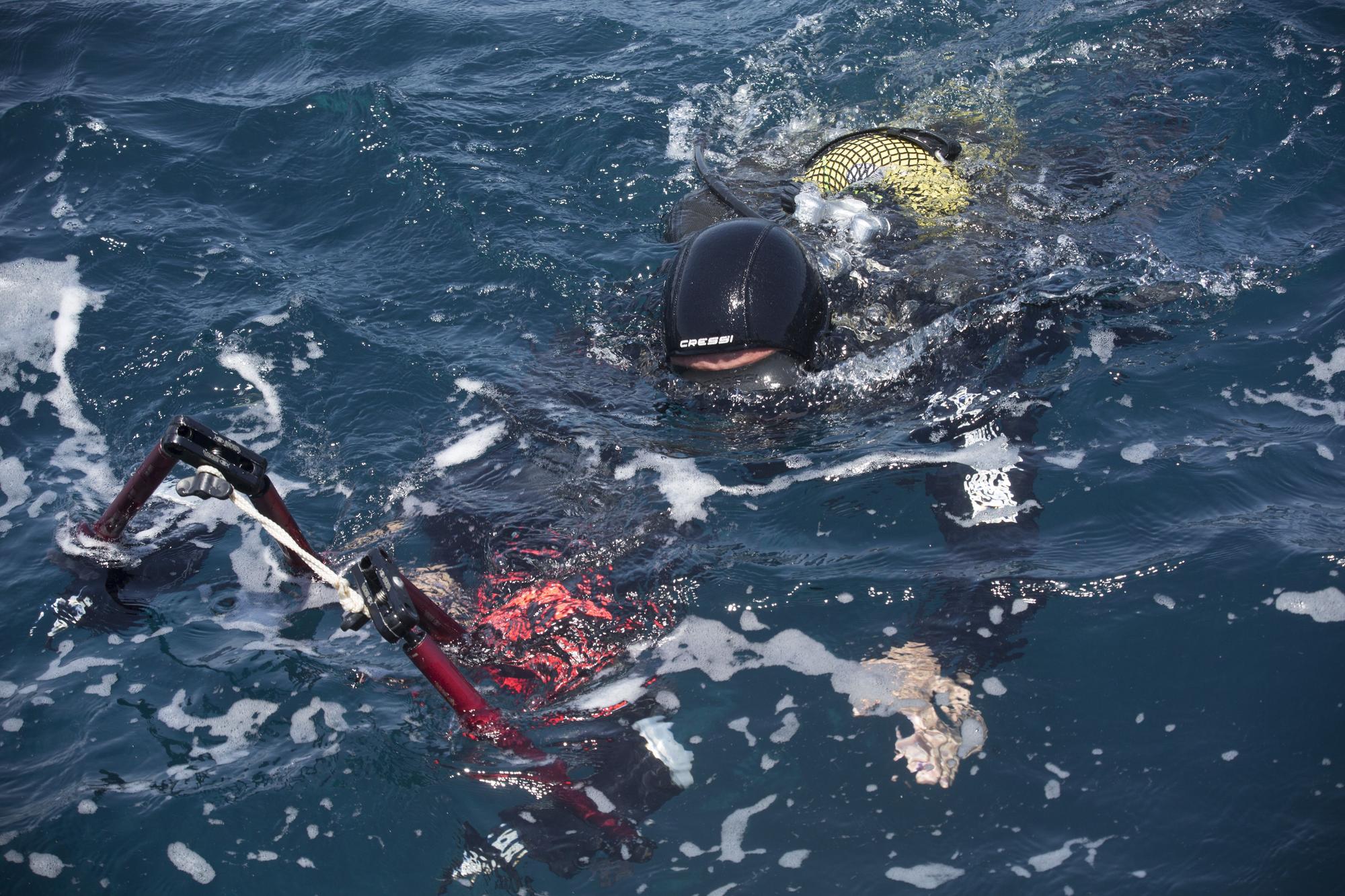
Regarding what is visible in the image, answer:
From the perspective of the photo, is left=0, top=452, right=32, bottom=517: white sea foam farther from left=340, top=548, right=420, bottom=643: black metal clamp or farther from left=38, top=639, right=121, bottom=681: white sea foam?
left=340, top=548, right=420, bottom=643: black metal clamp

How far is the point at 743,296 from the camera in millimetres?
4984

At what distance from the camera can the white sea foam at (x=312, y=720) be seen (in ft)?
13.8

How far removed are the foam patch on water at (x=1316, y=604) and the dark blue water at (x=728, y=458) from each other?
18mm

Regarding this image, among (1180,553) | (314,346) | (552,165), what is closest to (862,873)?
(1180,553)

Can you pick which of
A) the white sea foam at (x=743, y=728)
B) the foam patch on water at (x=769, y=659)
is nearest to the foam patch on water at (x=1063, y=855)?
the foam patch on water at (x=769, y=659)

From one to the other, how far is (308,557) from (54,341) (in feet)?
13.6

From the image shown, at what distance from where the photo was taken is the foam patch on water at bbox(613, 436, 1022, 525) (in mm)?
4949

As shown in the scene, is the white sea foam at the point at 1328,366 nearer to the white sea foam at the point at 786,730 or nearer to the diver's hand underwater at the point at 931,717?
the diver's hand underwater at the point at 931,717

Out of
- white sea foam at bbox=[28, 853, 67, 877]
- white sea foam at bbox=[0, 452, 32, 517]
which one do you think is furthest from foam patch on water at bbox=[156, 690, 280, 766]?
white sea foam at bbox=[0, 452, 32, 517]

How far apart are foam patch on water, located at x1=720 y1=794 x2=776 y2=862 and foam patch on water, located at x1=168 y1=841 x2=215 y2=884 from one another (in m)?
1.99

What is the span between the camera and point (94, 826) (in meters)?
3.97

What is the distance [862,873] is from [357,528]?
292cm

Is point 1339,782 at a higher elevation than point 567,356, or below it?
below

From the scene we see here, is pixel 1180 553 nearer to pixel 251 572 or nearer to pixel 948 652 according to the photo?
pixel 948 652
